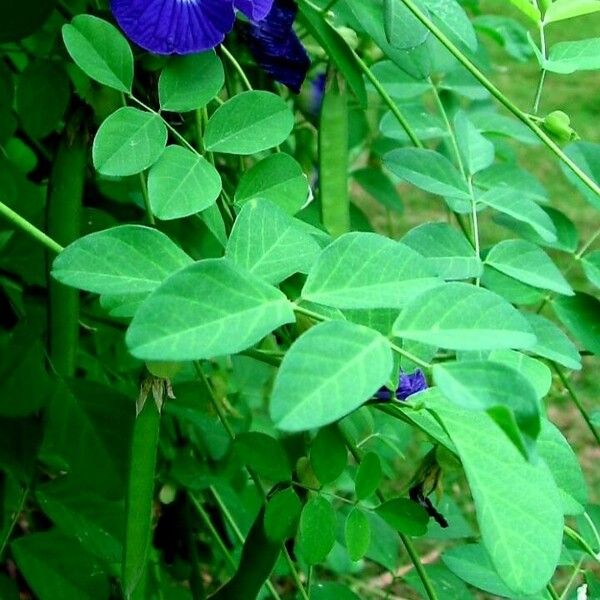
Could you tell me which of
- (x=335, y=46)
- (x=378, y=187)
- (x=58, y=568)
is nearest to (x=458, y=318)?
(x=335, y=46)

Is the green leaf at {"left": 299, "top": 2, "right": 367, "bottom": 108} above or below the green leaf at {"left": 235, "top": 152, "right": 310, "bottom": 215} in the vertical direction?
above

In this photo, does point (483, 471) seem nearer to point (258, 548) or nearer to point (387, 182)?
point (258, 548)

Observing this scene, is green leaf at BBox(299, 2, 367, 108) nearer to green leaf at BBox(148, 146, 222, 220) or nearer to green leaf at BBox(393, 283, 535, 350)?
green leaf at BBox(148, 146, 222, 220)

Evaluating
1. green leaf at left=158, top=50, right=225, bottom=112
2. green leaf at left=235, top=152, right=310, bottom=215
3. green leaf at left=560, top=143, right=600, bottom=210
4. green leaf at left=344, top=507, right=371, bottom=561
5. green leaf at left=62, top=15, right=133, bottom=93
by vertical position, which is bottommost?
green leaf at left=344, top=507, right=371, bottom=561

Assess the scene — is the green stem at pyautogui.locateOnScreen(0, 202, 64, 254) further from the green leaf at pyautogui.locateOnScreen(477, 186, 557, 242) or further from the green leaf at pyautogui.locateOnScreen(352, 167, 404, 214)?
the green leaf at pyautogui.locateOnScreen(352, 167, 404, 214)

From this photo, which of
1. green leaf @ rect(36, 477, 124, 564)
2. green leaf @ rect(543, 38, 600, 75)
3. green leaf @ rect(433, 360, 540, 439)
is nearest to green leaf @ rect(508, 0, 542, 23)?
green leaf @ rect(543, 38, 600, 75)

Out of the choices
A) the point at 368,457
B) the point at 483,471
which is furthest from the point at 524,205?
the point at 483,471

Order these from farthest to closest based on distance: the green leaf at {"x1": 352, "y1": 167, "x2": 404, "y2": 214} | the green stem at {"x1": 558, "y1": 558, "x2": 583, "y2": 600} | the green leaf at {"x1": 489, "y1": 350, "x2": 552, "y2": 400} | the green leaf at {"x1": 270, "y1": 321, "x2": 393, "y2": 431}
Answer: the green leaf at {"x1": 352, "y1": 167, "x2": 404, "y2": 214} → the green stem at {"x1": 558, "y1": 558, "x2": 583, "y2": 600} → the green leaf at {"x1": 489, "y1": 350, "x2": 552, "y2": 400} → the green leaf at {"x1": 270, "y1": 321, "x2": 393, "y2": 431}

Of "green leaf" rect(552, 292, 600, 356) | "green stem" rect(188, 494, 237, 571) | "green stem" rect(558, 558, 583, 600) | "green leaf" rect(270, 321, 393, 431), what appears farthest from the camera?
"green stem" rect(188, 494, 237, 571)

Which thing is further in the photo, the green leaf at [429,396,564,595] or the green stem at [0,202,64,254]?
the green stem at [0,202,64,254]
